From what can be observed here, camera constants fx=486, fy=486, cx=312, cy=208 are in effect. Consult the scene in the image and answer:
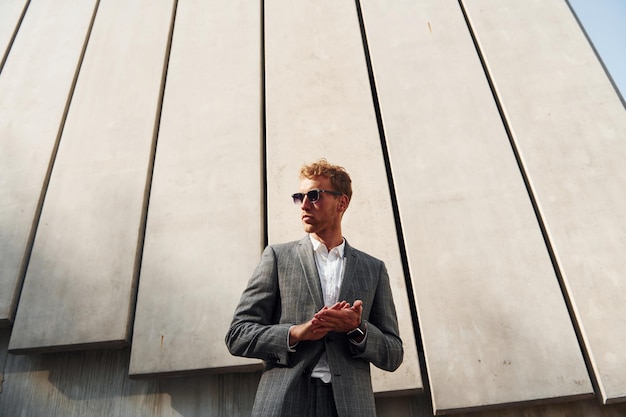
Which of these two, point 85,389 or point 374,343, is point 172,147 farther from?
point 374,343

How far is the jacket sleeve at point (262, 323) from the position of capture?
6.05 ft

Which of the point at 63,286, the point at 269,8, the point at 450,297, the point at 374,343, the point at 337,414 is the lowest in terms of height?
the point at 337,414

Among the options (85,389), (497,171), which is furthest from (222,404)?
(497,171)

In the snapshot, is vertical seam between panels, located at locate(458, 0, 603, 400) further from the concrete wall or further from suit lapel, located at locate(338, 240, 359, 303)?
suit lapel, located at locate(338, 240, 359, 303)

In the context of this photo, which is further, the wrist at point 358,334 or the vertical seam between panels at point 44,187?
the vertical seam between panels at point 44,187

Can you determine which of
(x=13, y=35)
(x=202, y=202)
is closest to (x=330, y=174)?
(x=202, y=202)

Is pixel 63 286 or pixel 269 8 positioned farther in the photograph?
pixel 269 8

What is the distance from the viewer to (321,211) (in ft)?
7.18

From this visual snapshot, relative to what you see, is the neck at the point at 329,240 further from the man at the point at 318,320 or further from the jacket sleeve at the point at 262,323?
the jacket sleeve at the point at 262,323

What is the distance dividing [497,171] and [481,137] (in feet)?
1.07

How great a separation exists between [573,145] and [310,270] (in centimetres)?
263

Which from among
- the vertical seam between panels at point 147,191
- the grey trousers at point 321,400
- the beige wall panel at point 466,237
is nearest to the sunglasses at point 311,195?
the grey trousers at point 321,400

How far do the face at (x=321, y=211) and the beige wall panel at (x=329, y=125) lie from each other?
109 cm

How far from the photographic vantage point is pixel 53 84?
445 cm
